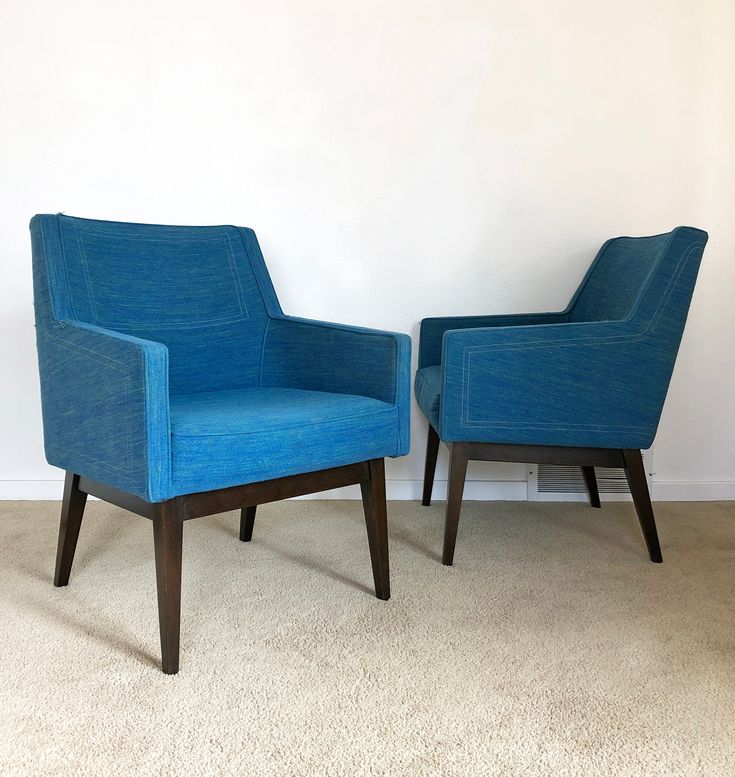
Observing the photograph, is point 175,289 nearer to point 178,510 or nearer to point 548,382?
point 178,510

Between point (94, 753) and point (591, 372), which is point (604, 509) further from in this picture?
point (94, 753)

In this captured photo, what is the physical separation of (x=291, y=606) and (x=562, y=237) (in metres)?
1.59

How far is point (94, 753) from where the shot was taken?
1.22m

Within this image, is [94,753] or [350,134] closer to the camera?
[94,753]

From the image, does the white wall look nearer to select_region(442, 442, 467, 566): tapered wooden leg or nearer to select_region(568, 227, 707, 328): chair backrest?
select_region(568, 227, 707, 328): chair backrest

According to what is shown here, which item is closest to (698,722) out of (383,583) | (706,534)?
(383,583)

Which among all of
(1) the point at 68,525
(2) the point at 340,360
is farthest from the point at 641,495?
(1) the point at 68,525

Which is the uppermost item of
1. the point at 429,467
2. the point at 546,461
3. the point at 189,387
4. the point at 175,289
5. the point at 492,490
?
the point at 175,289

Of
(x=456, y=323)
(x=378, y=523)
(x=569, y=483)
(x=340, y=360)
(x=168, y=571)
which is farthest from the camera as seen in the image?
(x=569, y=483)

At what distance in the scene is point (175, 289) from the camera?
2072 mm

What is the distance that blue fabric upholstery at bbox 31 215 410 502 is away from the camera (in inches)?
58.5

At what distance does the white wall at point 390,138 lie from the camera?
261 centimetres

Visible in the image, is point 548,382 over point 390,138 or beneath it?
beneath

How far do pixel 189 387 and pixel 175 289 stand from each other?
259 millimetres
